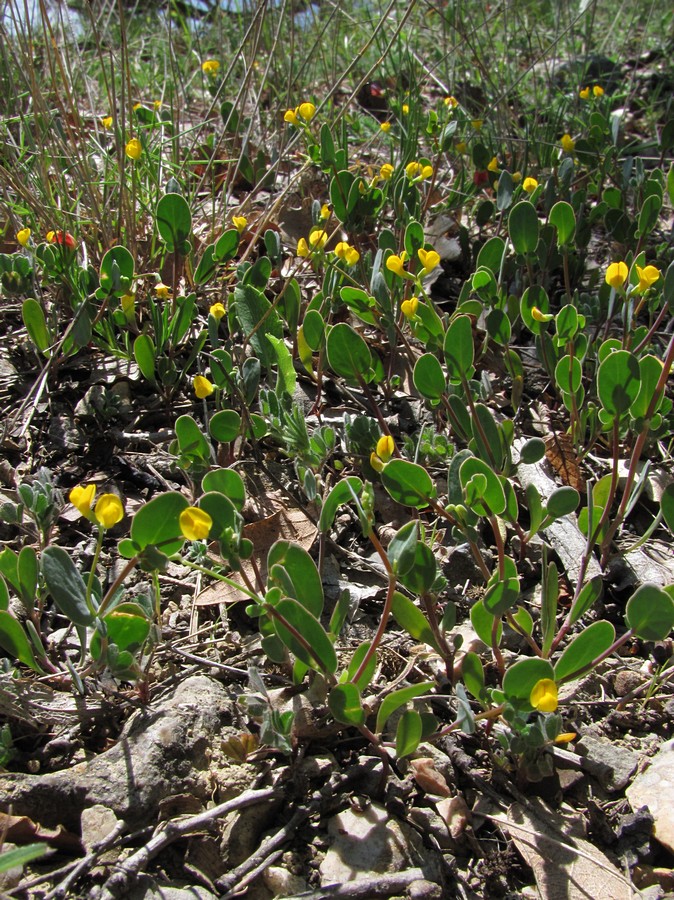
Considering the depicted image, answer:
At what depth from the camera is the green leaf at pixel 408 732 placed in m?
1.67

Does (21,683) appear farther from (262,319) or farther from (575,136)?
(575,136)

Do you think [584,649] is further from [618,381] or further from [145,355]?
[145,355]

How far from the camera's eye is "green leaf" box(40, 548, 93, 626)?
1.65m

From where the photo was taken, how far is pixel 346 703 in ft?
5.46

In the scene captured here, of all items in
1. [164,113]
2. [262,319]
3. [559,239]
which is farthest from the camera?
[164,113]

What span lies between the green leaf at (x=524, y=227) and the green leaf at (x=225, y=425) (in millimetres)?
1345

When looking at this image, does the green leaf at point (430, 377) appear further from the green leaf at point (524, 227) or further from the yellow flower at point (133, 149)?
the yellow flower at point (133, 149)

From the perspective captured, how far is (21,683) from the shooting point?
1.86 meters

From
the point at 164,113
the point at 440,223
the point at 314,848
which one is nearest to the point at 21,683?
the point at 314,848

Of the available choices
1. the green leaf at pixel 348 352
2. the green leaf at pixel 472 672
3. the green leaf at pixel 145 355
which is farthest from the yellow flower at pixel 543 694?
the green leaf at pixel 145 355

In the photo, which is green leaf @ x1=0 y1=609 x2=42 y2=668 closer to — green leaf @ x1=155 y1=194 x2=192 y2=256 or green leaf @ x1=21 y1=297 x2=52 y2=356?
green leaf @ x1=21 y1=297 x2=52 y2=356

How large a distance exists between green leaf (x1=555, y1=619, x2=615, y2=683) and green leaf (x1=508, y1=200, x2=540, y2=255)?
5.70 feet

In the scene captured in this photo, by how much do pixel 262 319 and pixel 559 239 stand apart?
1.26m

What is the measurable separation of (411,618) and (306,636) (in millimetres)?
311
